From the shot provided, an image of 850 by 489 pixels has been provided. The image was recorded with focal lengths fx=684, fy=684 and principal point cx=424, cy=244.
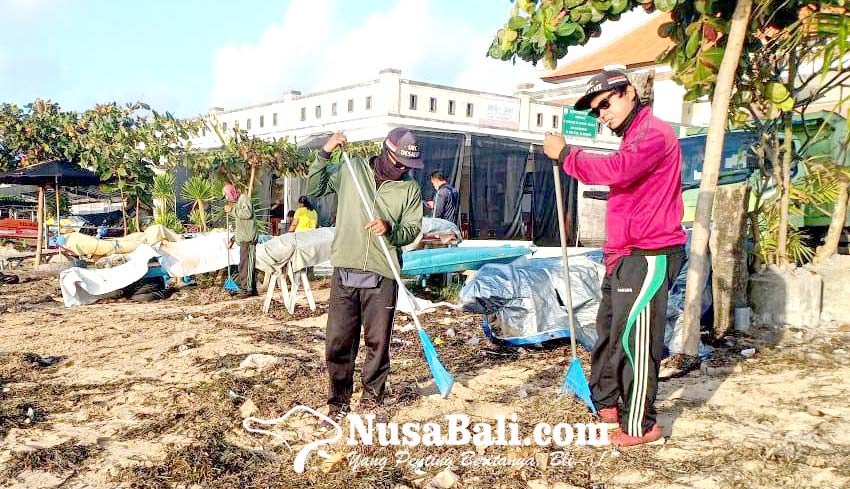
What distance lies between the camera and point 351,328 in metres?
4.34

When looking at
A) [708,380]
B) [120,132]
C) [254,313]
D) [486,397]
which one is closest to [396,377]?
[486,397]

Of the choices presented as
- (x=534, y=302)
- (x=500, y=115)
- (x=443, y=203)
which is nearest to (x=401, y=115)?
(x=500, y=115)

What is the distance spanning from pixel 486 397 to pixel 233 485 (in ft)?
6.53

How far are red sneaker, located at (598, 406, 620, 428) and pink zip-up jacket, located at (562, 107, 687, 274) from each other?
2.86 ft

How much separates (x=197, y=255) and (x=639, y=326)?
8.89 meters

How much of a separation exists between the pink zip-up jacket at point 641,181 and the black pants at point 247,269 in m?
7.65

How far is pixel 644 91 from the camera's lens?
5.45m

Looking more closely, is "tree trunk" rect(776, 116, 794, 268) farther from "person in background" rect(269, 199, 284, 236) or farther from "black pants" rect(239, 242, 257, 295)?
"person in background" rect(269, 199, 284, 236)

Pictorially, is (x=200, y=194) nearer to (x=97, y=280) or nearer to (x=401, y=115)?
(x=97, y=280)

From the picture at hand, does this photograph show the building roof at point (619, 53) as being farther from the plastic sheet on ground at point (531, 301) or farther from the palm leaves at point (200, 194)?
the plastic sheet on ground at point (531, 301)

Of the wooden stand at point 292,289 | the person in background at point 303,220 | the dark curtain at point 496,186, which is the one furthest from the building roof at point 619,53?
the wooden stand at point 292,289

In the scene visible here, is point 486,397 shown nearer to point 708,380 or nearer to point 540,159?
point 708,380

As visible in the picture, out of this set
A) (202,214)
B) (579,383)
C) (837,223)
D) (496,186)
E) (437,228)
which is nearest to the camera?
(579,383)

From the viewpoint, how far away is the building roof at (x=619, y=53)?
34.7m
